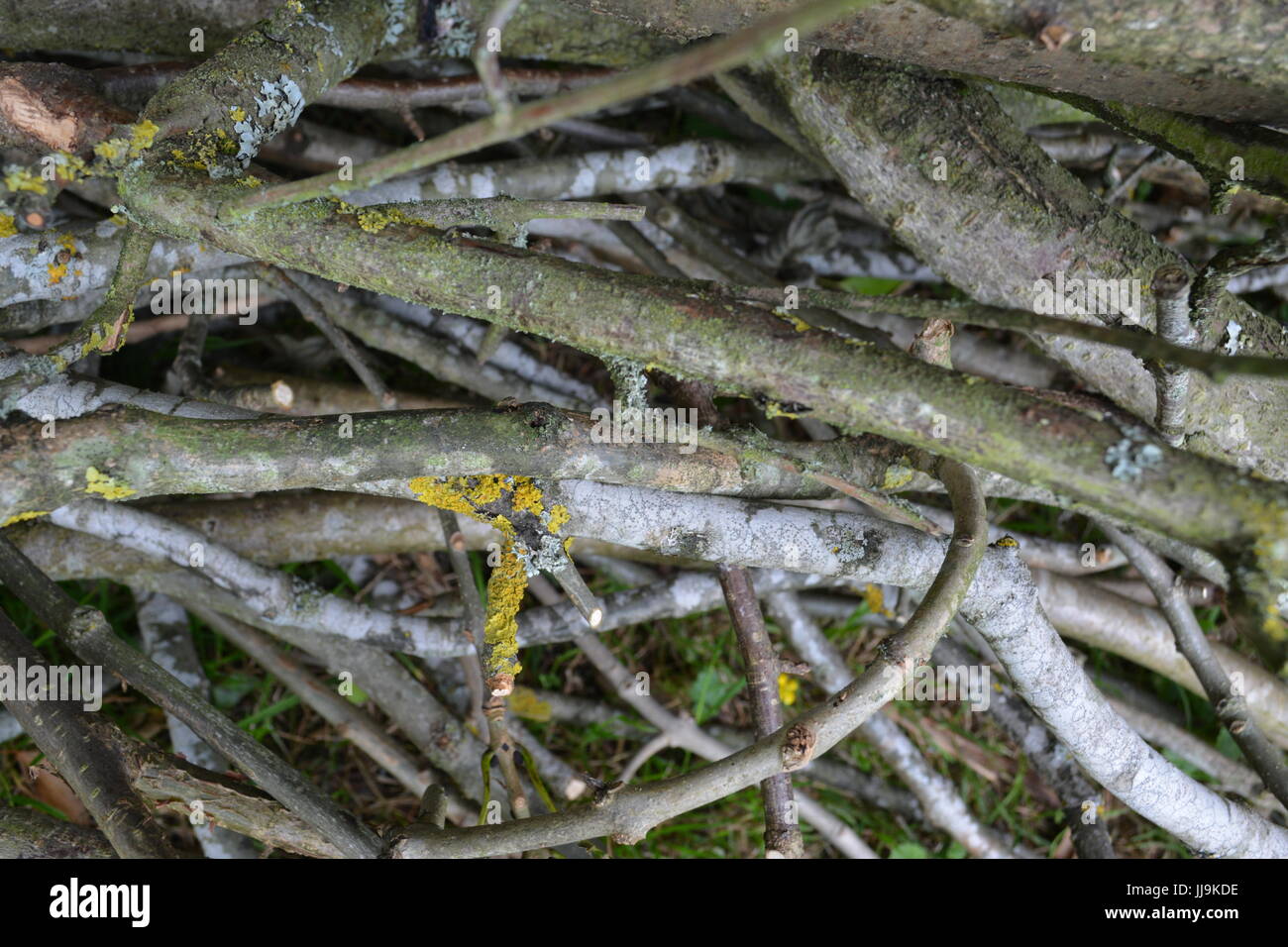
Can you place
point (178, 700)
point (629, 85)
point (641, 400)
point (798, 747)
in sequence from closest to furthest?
point (629, 85) → point (798, 747) → point (641, 400) → point (178, 700)

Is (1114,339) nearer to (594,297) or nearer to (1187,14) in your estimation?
(1187,14)

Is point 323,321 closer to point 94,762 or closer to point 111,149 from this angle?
point 111,149

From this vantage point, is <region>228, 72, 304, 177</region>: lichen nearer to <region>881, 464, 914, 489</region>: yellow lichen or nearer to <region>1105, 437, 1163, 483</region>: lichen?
<region>881, 464, 914, 489</region>: yellow lichen

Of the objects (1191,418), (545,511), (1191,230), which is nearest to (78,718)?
(545,511)

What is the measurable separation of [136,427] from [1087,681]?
1880mm

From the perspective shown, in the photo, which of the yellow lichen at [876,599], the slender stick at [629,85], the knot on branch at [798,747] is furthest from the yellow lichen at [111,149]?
the yellow lichen at [876,599]

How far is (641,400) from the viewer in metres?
1.68

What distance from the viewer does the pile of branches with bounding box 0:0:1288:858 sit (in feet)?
4.68

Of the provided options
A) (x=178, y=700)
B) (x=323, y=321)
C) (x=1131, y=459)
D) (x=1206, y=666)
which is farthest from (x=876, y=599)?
(x=178, y=700)

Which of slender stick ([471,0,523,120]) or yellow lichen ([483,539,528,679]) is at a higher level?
slender stick ([471,0,523,120])

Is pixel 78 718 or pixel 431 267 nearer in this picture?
pixel 431 267

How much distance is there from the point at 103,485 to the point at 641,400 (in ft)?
2.90

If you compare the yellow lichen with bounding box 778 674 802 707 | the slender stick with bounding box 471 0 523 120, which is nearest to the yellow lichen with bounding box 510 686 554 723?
the yellow lichen with bounding box 778 674 802 707

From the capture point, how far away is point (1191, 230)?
281 centimetres
